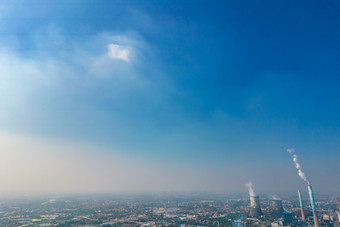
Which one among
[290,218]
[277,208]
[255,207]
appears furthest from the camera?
[277,208]

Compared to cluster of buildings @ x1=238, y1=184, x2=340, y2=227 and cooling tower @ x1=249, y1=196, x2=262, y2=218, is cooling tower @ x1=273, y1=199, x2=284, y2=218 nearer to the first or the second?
cluster of buildings @ x1=238, y1=184, x2=340, y2=227

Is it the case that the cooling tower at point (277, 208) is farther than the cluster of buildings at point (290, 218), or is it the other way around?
the cooling tower at point (277, 208)

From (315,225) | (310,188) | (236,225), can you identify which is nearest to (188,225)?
(236,225)

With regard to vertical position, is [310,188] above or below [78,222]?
above

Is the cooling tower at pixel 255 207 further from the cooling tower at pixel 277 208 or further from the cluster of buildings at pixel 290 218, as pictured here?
the cooling tower at pixel 277 208

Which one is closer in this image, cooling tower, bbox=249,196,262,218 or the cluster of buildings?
the cluster of buildings

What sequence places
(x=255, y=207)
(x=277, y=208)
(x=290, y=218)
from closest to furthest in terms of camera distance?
(x=290, y=218), (x=255, y=207), (x=277, y=208)

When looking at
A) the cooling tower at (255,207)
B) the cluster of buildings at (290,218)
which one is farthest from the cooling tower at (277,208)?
the cooling tower at (255,207)

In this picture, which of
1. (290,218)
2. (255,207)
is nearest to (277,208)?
(255,207)

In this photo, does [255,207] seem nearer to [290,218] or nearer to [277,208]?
[277,208]

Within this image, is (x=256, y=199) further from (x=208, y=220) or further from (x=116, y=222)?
(x=116, y=222)

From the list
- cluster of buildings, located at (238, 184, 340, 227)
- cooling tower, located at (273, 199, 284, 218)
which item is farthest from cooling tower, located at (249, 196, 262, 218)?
cooling tower, located at (273, 199, 284, 218)
